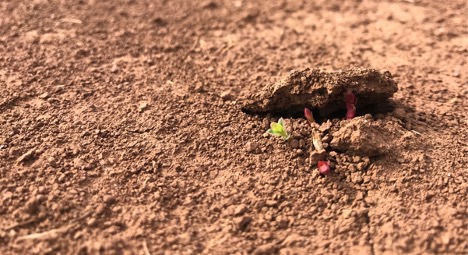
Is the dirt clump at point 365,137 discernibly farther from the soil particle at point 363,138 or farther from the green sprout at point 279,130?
the green sprout at point 279,130

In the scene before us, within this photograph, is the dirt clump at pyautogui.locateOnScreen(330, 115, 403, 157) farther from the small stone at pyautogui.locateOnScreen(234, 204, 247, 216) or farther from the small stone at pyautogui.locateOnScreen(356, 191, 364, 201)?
the small stone at pyautogui.locateOnScreen(234, 204, 247, 216)

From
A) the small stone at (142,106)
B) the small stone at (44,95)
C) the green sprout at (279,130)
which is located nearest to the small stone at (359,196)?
the green sprout at (279,130)

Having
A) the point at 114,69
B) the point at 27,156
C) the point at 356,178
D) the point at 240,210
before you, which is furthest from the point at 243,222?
the point at 114,69

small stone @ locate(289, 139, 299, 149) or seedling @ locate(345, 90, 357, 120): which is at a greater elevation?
seedling @ locate(345, 90, 357, 120)

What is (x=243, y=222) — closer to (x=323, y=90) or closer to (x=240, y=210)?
(x=240, y=210)

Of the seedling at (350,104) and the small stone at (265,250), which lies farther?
the seedling at (350,104)

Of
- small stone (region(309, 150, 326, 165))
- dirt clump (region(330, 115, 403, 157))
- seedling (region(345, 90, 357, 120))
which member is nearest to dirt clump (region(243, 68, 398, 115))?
seedling (region(345, 90, 357, 120))
